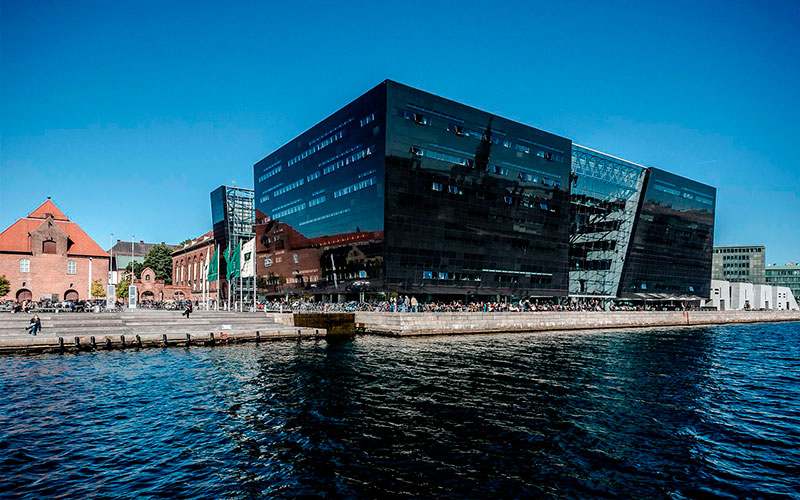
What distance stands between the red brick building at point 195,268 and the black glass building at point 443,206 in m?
30.6

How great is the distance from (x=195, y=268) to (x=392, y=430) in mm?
128528

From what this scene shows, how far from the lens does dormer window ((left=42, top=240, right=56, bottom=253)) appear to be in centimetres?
9831

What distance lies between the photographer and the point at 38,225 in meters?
102

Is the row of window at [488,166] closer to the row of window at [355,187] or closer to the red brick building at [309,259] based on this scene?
the row of window at [355,187]

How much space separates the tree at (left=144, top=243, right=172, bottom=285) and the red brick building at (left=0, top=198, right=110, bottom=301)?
160ft

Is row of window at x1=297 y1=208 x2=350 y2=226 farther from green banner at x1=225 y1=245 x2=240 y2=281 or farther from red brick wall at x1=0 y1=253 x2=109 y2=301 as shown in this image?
red brick wall at x1=0 y1=253 x2=109 y2=301

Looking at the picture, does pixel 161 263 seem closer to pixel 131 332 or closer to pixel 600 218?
pixel 131 332

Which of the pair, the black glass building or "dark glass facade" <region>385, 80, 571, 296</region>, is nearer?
"dark glass facade" <region>385, 80, 571, 296</region>

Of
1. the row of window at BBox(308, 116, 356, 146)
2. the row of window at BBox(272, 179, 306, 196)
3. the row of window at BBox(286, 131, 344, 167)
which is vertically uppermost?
the row of window at BBox(308, 116, 356, 146)

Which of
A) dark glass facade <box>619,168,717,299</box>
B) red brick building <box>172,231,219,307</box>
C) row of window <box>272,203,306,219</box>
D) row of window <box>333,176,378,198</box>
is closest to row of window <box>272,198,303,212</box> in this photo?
row of window <box>272,203,306,219</box>

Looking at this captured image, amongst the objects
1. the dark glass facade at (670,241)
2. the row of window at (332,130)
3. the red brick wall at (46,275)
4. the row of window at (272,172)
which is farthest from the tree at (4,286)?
the dark glass facade at (670,241)

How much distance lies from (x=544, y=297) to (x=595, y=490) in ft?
272

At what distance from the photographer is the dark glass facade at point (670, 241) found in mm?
106312

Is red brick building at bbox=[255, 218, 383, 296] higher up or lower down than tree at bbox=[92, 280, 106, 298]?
higher up
